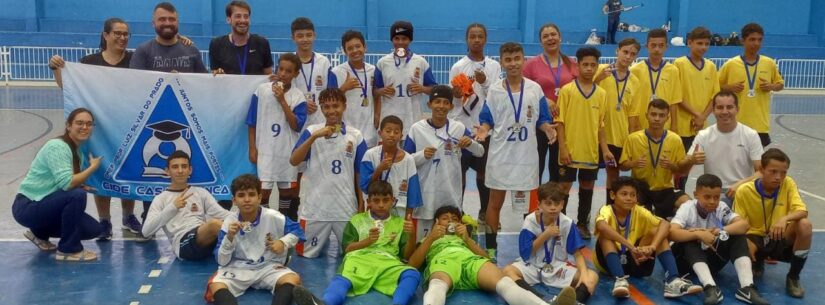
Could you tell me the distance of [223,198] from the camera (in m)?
7.23

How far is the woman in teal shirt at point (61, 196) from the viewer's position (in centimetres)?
613

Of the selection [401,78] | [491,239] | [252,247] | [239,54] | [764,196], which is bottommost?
[491,239]

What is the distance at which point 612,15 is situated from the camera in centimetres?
2552

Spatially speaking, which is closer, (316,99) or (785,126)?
(316,99)

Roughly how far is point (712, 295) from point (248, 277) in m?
3.25

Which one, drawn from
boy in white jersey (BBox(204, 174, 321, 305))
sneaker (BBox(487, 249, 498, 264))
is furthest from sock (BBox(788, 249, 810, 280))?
boy in white jersey (BBox(204, 174, 321, 305))

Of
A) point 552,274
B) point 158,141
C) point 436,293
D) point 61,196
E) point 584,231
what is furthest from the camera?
point 584,231

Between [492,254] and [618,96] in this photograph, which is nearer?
[492,254]

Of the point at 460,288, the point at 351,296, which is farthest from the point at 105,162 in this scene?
the point at 460,288

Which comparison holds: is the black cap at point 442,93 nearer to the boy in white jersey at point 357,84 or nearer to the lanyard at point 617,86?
the boy in white jersey at point 357,84

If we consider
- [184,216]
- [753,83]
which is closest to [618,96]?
[753,83]

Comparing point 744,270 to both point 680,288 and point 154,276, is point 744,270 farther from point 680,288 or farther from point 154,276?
point 154,276

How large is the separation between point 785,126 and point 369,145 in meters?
11.0

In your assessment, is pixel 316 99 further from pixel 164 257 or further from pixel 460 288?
pixel 460 288
